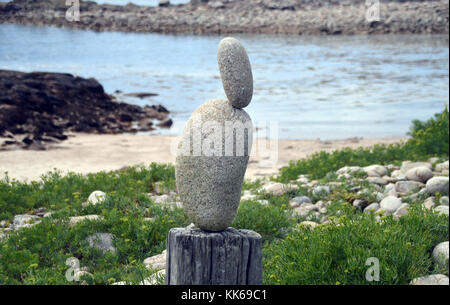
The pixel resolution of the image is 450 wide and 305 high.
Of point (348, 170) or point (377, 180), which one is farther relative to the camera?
point (348, 170)

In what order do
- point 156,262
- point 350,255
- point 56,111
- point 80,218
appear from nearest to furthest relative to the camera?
point 350,255, point 156,262, point 80,218, point 56,111

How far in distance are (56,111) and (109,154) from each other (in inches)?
192

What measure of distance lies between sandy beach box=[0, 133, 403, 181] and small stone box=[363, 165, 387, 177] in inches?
81.6

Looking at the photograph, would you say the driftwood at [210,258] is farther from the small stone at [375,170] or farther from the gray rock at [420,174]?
the small stone at [375,170]

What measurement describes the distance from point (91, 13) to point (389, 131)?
35.1m

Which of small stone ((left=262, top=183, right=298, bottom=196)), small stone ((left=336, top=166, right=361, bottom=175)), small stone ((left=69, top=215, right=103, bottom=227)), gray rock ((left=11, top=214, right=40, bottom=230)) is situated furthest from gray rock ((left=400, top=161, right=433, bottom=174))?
gray rock ((left=11, top=214, right=40, bottom=230))

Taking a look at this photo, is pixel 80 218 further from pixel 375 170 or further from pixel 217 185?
pixel 375 170

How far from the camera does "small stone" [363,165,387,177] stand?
9.22m

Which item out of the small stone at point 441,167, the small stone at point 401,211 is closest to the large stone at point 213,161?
the small stone at point 401,211

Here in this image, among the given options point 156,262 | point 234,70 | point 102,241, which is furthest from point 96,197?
point 234,70

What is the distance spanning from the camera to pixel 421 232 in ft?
19.4

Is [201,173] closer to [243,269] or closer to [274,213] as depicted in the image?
[243,269]

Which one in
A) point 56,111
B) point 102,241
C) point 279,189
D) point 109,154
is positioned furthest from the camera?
point 56,111

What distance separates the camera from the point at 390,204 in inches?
298
